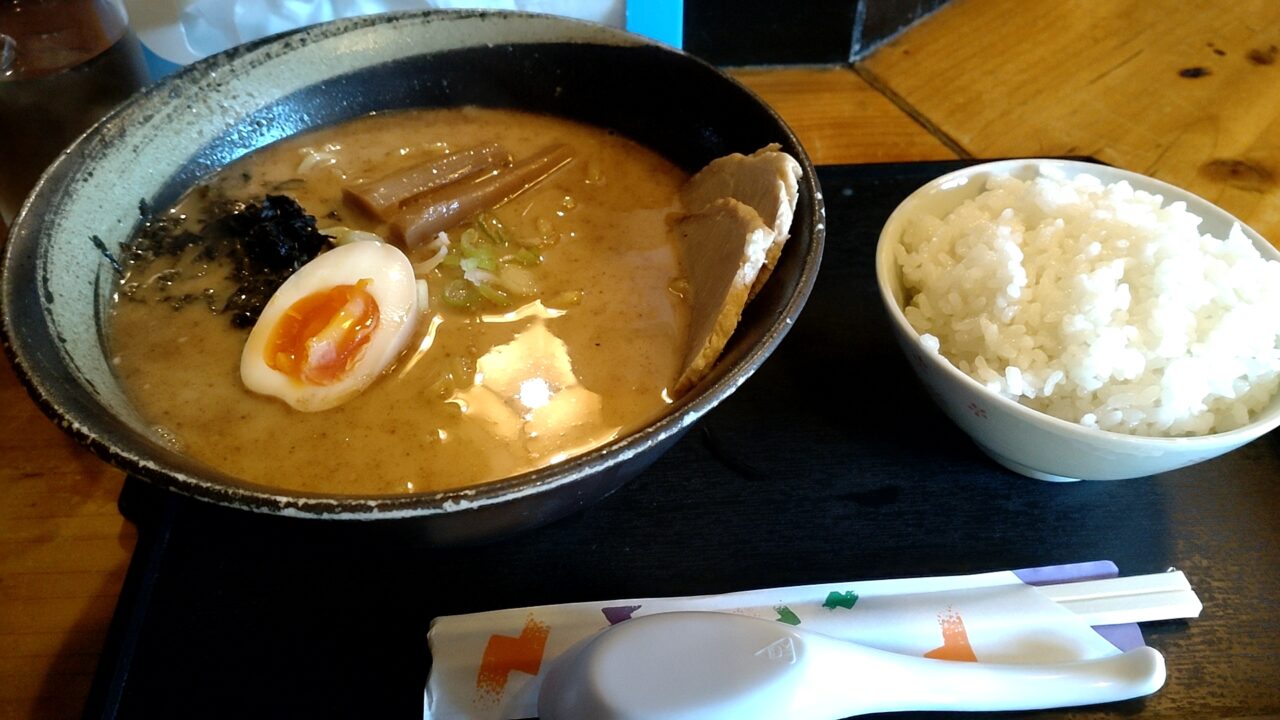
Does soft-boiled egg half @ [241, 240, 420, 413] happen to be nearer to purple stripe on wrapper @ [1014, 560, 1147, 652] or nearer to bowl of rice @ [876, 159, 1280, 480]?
bowl of rice @ [876, 159, 1280, 480]

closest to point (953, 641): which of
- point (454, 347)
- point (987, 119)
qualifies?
point (454, 347)

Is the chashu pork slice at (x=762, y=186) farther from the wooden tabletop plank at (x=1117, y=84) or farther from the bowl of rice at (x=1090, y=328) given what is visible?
the wooden tabletop plank at (x=1117, y=84)

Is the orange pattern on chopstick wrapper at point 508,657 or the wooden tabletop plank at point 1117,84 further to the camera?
the wooden tabletop plank at point 1117,84

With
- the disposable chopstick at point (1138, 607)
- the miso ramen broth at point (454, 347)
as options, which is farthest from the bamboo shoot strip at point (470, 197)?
the disposable chopstick at point (1138, 607)

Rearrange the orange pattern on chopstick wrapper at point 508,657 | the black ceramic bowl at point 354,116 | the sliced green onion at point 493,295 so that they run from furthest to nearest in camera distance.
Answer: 1. the sliced green onion at point 493,295
2. the orange pattern on chopstick wrapper at point 508,657
3. the black ceramic bowl at point 354,116

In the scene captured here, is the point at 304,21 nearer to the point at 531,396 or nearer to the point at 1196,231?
the point at 531,396

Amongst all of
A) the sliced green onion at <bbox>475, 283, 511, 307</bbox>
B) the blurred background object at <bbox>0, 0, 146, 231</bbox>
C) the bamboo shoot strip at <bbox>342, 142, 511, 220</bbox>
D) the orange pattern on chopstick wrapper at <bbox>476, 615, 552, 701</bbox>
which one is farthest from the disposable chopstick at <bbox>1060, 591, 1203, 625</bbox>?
the blurred background object at <bbox>0, 0, 146, 231</bbox>

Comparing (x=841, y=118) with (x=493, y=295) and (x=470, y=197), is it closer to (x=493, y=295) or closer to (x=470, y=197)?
(x=470, y=197)
